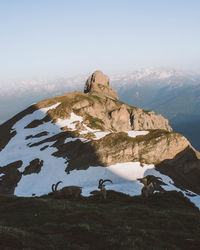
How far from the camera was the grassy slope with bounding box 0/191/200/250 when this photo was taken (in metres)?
10.8

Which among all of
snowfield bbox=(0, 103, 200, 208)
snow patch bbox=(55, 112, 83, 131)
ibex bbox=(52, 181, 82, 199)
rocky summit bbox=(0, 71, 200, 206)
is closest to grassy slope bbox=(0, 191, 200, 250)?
ibex bbox=(52, 181, 82, 199)

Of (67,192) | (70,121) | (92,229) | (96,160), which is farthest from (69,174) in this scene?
(92,229)

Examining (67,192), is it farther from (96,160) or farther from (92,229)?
(96,160)

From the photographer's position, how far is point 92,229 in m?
13.6

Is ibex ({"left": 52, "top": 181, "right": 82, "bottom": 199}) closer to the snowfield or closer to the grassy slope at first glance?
the grassy slope

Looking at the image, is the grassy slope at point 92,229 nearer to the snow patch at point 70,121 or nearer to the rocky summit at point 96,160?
the rocky summit at point 96,160

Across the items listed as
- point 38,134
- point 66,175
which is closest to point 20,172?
point 66,175

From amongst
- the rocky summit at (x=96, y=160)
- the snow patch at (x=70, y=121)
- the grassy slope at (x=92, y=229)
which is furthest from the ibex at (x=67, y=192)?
the snow patch at (x=70, y=121)

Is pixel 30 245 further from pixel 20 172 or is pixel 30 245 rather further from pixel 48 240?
pixel 20 172

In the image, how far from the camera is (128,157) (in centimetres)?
6912

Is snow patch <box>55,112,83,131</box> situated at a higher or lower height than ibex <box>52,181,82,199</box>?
higher

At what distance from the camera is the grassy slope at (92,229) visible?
10.8 meters

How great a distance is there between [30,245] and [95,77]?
193945 millimetres

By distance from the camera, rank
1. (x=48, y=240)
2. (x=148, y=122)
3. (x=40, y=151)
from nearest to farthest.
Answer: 1. (x=48, y=240)
2. (x=40, y=151)
3. (x=148, y=122)
